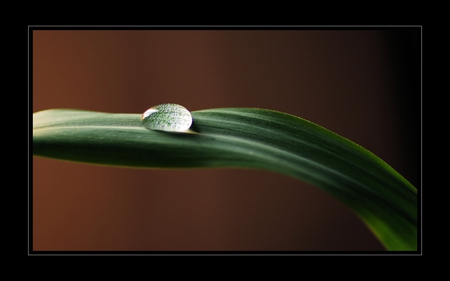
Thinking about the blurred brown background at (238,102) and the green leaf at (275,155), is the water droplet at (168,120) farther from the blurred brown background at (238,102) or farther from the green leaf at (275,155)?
the blurred brown background at (238,102)

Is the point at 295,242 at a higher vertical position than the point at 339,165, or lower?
lower

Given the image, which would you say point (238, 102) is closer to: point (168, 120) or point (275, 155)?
point (168, 120)

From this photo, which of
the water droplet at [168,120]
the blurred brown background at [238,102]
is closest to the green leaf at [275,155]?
the water droplet at [168,120]

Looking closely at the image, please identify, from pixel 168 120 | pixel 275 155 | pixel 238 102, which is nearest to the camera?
pixel 275 155

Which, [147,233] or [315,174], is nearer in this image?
[315,174]

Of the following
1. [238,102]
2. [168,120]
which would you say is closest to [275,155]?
[168,120]

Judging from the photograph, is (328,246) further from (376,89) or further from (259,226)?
(376,89)

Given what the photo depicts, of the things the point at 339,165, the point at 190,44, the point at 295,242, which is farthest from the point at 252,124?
the point at 295,242
